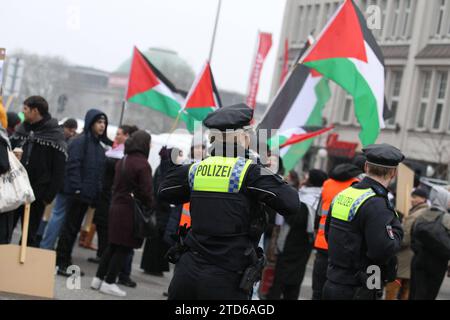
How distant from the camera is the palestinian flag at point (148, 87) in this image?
1355 cm

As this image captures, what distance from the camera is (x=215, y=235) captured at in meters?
4.82

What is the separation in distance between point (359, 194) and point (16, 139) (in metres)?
4.22

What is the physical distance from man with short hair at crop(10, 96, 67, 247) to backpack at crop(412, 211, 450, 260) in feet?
12.9

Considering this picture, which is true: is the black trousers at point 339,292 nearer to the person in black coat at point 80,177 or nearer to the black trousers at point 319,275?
the black trousers at point 319,275

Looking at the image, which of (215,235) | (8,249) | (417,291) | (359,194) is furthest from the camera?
(417,291)

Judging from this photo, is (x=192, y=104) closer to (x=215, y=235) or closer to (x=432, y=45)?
(x=215, y=235)

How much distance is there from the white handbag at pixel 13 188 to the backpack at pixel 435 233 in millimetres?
4587

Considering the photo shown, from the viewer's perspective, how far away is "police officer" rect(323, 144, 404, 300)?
5.71 meters

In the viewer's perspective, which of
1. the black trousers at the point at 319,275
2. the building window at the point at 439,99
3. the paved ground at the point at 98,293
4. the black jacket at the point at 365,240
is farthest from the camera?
the building window at the point at 439,99

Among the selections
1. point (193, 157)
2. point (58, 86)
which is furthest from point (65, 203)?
point (58, 86)

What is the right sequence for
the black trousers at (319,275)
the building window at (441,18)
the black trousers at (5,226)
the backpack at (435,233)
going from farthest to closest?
1. the building window at (441,18)
2. the backpack at (435,233)
3. the black trousers at (319,275)
4. the black trousers at (5,226)

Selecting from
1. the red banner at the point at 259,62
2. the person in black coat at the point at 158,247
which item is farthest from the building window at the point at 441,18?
the person in black coat at the point at 158,247

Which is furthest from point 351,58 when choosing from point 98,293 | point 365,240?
point 365,240
